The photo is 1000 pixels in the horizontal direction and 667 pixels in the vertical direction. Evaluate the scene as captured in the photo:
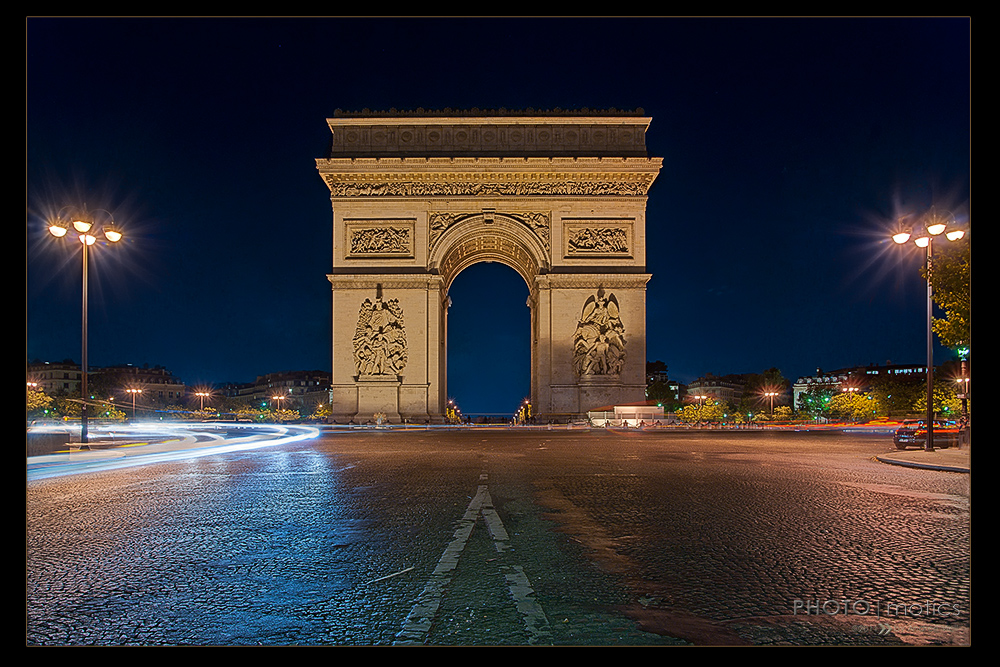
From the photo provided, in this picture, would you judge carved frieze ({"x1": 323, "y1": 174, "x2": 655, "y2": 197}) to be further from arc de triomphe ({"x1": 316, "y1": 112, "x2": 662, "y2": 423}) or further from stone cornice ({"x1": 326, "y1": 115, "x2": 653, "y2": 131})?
stone cornice ({"x1": 326, "y1": 115, "x2": 653, "y2": 131})

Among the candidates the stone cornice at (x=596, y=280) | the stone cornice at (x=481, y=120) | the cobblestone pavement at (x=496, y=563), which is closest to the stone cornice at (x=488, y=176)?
the stone cornice at (x=481, y=120)

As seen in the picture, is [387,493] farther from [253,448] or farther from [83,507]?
[253,448]

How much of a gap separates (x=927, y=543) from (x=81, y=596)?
5.42m

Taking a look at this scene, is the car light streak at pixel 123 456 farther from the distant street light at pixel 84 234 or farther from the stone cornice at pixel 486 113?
the stone cornice at pixel 486 113

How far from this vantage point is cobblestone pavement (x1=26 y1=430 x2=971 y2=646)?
2.67 metres

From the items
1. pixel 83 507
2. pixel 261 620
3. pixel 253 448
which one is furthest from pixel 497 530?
pixel 253 448

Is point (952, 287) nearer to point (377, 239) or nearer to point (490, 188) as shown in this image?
point (490, 188)

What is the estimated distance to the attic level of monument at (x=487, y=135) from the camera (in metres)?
29.3

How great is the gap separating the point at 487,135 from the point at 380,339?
11.4 metres

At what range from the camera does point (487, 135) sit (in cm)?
2958

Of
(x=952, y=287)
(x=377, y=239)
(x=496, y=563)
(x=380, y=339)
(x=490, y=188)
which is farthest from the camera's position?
(x=490, y=188)

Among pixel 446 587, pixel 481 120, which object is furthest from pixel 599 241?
pixel 446 587

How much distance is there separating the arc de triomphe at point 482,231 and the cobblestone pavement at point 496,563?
20746 millimetres

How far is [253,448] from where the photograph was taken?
1429cm
